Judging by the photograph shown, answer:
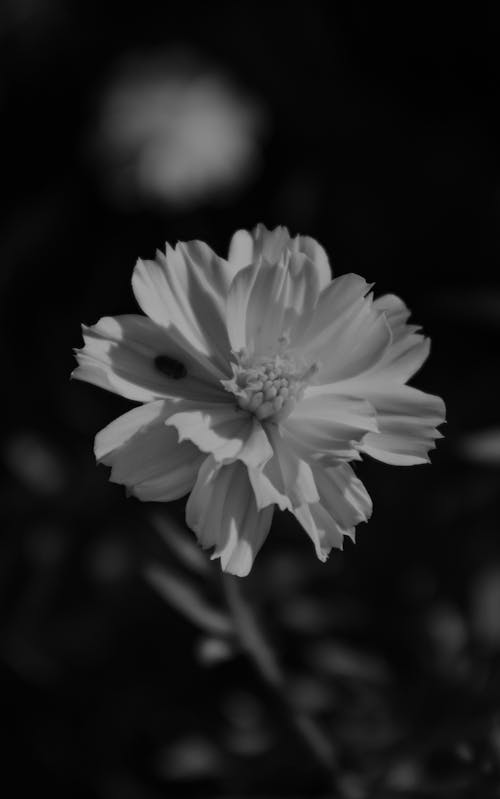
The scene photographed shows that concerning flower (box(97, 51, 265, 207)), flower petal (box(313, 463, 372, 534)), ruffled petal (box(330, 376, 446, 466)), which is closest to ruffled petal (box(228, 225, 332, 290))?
ruffled petal (box(330, 376, 446, 466))

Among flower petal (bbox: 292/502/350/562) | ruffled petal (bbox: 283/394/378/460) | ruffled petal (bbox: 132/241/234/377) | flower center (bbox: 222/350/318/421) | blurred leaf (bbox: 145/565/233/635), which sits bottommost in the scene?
blurred leaf (bbox: 145/565/233/635)

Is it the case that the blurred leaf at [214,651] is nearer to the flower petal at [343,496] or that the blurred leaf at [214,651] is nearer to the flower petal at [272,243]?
the flower petal at [343,496]

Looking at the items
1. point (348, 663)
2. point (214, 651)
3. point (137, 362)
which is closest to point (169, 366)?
point (137, 362)

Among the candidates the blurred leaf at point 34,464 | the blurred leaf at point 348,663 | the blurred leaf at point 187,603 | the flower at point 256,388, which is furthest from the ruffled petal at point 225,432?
the blurred leaf at point 34,464

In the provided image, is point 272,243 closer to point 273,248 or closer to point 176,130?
point 273,248

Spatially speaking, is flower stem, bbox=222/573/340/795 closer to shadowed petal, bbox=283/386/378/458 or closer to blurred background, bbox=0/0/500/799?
blurred background, bbox=0/0/500/799
